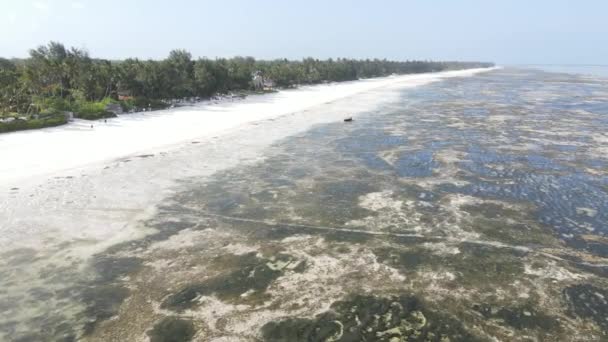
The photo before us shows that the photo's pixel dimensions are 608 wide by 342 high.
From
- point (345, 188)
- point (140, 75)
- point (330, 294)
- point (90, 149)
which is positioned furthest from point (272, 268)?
point (140, 75)

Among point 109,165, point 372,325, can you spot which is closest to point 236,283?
point 372,325

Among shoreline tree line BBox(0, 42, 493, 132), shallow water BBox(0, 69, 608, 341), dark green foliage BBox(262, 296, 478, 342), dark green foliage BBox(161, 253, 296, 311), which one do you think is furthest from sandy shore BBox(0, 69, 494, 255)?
dark green foliage BBox(262, 296, 478, 342)

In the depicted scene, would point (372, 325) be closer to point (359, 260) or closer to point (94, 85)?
point (359, 260)

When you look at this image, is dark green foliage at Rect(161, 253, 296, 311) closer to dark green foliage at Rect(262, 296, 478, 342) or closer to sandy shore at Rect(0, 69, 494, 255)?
dark green foliage at Rect(262, 296, 478, 342)

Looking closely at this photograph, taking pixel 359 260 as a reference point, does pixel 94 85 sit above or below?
above

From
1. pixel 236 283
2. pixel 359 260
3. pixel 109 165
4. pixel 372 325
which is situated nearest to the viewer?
pixel 372 325

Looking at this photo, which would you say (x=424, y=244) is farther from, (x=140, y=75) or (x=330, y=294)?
(x=140, y=75)

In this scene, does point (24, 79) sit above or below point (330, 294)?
above

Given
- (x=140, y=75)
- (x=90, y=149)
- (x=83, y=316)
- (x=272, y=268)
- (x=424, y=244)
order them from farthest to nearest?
1. (x=140, y=75)
2. (x=90, y=149)
3. (x=424, y=244)
4. (x=272, y=268)
5. (x=83, y=316)
